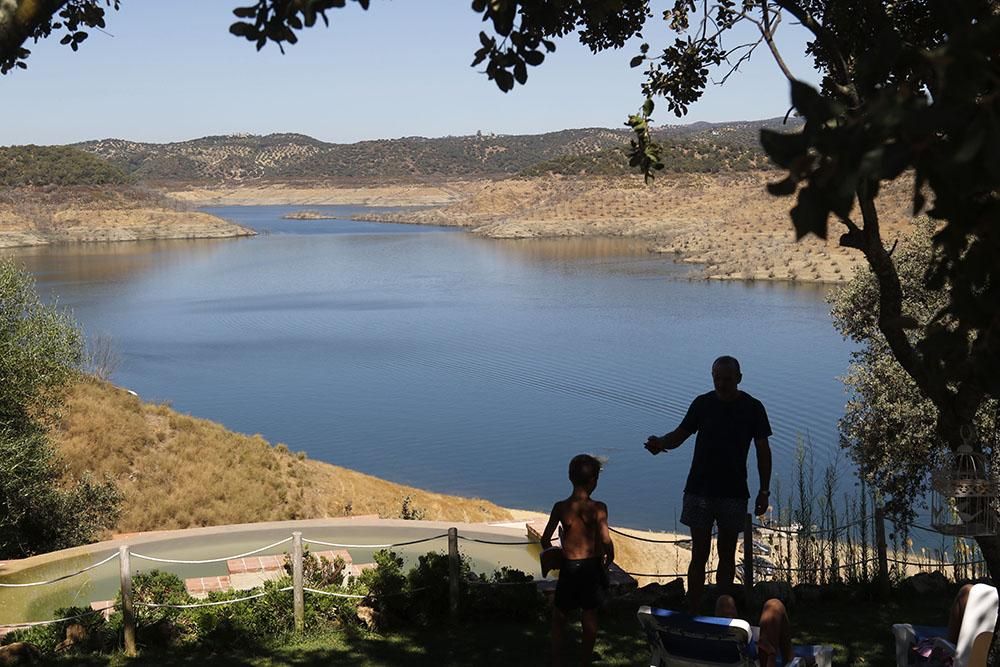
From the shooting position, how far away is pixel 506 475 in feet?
67.2

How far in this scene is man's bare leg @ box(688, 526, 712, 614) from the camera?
5.79m

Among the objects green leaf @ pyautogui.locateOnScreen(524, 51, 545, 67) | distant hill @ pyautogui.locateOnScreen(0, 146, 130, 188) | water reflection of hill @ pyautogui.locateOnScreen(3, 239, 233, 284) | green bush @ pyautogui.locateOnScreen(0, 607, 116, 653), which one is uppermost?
distant hill @ pyautogui.locateOnScreen(0, 146, 130, 188)

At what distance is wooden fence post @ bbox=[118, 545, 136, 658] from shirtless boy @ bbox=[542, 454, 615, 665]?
2355 millimetres

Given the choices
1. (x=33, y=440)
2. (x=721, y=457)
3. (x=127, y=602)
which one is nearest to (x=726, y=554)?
(x=721, y=457)

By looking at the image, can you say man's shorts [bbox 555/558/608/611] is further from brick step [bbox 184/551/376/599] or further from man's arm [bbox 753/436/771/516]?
brick step [bbox 184/551/376/599]

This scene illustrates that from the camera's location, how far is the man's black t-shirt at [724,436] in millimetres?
5582

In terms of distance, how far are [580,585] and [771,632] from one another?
3.42 feet

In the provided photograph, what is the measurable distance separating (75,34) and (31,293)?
32.8 feet

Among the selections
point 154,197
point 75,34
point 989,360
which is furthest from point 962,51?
point 154,197

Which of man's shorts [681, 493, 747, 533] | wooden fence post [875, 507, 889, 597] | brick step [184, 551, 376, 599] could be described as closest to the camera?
man's shorts [681, 493, 747, 533]

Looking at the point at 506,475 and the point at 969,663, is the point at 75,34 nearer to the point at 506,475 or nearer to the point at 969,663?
the point at 969,663

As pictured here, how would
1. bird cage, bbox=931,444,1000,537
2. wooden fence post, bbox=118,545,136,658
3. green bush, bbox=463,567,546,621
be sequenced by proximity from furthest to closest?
green bush, bbox=463,567,546,621
wooden fence post, bbox=118,545,136,658
bird cage, bbox=931,444,1000,537

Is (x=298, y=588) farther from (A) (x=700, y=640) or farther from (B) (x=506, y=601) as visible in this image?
(A) (x=700, y=640)

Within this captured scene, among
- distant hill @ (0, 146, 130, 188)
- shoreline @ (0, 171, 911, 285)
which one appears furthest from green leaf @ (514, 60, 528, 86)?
distant hill @ (0, 146, 130, 188)
